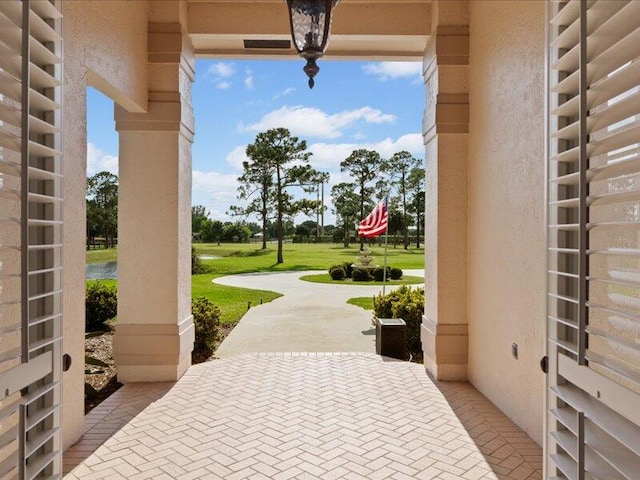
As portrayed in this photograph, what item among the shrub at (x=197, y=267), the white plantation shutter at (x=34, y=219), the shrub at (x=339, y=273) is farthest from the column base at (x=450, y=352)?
the shrub at (x=197, y=267)

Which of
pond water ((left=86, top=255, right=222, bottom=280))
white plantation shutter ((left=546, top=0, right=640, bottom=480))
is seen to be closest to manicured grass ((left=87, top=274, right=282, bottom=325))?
pond water ((left=86, top=255, right=222, bottom=280))

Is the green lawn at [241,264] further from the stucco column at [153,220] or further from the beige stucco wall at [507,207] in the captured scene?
the beige stucco wall at [507,207]

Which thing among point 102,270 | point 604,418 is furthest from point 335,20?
point 102,270

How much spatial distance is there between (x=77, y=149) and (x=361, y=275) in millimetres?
17319

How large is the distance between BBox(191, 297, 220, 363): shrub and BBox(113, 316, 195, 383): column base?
156 centimetres

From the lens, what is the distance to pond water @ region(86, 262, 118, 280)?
2065cm

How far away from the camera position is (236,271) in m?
26.5

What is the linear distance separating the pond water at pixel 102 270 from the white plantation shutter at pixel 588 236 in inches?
808

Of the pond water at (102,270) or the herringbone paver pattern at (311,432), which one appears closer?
the herringbone paver pattern at (311,432)

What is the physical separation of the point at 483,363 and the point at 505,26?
3843mm

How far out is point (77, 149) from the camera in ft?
14.7

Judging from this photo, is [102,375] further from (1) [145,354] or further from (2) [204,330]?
(2) [204,330]

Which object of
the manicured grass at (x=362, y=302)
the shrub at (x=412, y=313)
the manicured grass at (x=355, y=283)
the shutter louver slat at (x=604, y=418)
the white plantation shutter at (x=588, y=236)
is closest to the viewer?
the shutter louver slat at (x=604, y=418)

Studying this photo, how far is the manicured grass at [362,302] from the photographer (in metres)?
13.9
